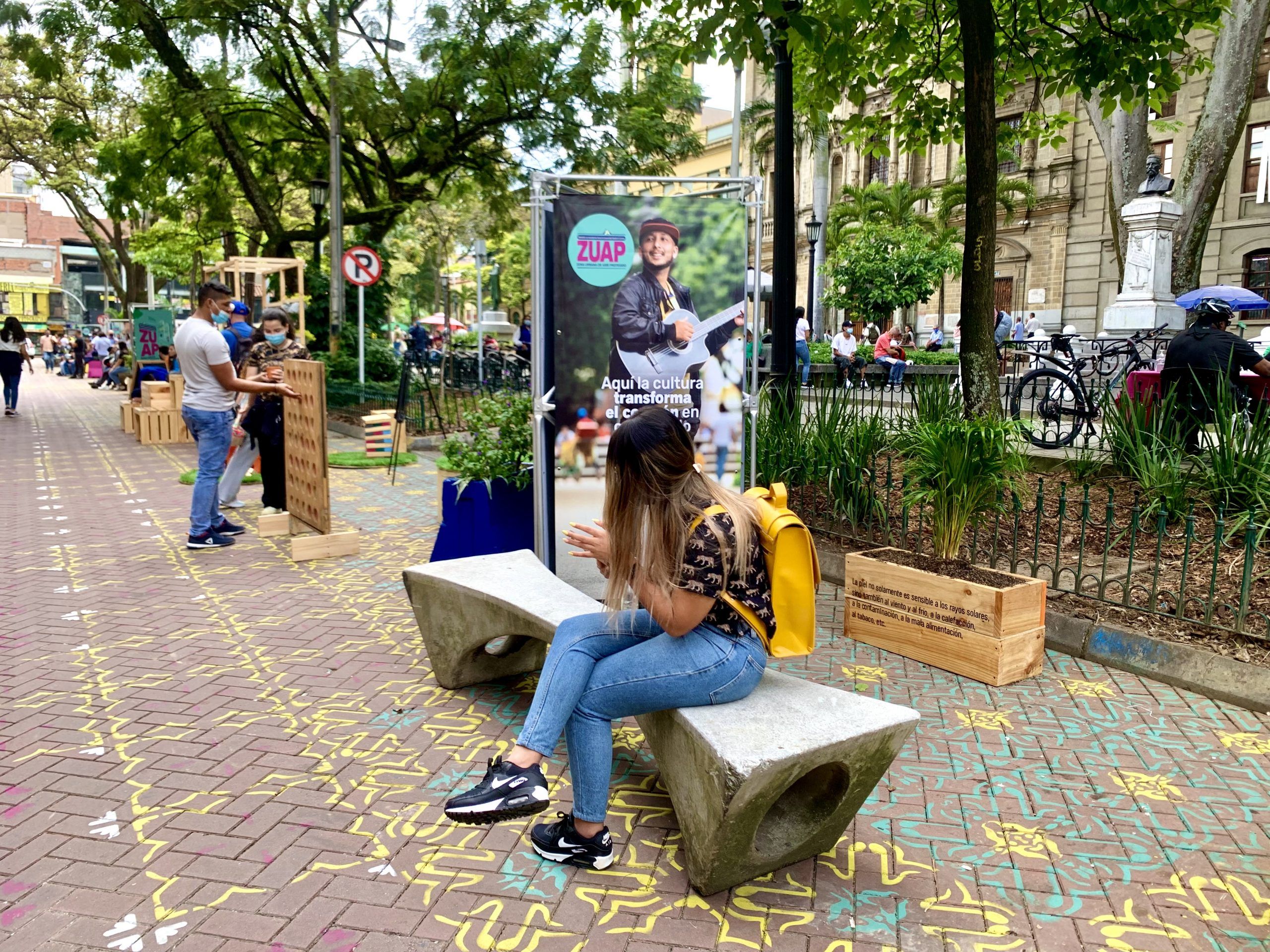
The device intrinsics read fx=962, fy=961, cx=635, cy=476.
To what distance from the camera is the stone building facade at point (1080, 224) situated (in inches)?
1102

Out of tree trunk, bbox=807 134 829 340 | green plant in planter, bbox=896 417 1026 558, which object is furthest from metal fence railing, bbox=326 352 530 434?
tree trunk, bbox=807 134 829 340

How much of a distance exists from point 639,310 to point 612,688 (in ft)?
10.2

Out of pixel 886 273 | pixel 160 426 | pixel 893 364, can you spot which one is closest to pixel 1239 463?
pixel 893 364

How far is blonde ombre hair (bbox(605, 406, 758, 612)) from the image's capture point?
2.93 metres

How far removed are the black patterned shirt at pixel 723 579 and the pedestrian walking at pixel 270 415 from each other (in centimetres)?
570

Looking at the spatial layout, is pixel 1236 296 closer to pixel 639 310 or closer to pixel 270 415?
pixel 639 310

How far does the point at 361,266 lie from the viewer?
1602 centimetres

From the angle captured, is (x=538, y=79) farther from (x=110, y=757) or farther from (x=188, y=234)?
(x=188, y=234)

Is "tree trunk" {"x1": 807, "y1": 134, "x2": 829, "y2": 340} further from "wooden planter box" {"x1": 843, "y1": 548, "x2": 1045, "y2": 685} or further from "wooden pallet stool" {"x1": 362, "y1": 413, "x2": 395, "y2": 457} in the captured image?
"wooden planter box" {"x1": 843, "y1": 548, "x2": 1045, "y2": 685}

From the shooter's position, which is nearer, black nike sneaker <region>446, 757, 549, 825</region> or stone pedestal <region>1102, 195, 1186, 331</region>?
black nike sneaker <region>446, 757, 549, 825</region>

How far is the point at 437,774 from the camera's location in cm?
365

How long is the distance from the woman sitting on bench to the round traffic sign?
13708mm

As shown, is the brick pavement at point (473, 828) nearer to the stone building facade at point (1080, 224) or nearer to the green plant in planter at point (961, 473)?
the green plant in planter at point (961, 473)

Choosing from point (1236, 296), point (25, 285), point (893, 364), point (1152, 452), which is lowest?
point (1152, 452)
